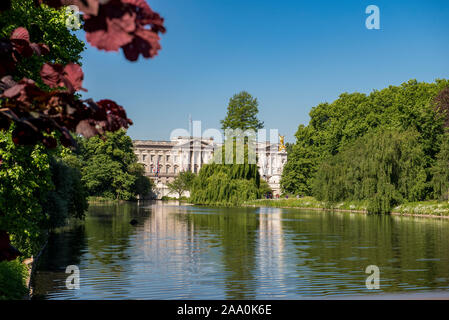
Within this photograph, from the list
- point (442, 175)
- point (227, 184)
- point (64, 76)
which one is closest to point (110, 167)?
point (227, 184)

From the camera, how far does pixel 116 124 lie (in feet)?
8.96

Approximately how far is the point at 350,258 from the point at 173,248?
21.3 ft

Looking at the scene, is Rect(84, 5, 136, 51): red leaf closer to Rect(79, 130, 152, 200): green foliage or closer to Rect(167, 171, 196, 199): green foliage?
Rect(79, 130, 152, 200): green foliage

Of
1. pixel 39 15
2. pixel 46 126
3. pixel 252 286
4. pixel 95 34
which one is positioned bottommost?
pixel 252 286

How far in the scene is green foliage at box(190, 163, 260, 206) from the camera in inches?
2506

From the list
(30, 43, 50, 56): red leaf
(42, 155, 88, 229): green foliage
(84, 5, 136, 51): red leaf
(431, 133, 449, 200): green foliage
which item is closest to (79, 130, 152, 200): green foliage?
(431, 133, 449, 200): green foliage

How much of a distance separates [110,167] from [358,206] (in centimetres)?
3837

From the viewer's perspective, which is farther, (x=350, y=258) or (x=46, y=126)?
(x=350, y=258)

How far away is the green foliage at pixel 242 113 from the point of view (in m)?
88.6

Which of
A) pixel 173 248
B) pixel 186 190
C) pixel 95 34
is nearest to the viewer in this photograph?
pixel 95 34

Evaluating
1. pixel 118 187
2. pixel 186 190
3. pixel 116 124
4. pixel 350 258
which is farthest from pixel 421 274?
pixel 186 190

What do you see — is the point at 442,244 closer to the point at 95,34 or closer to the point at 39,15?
the point at 39,15

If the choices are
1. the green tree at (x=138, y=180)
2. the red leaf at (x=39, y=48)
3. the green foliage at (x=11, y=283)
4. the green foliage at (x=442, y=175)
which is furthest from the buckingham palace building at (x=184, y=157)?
the red leaf at (x=39, y=48)

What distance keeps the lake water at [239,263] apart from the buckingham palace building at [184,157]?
93.7 metres
